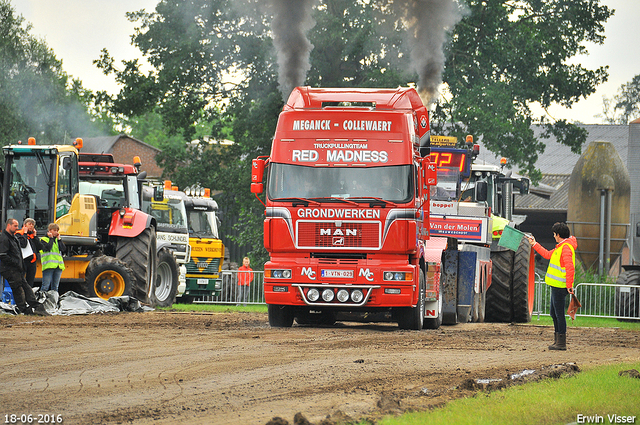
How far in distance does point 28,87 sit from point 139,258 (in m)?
41.2

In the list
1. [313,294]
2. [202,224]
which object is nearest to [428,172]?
[313,294]

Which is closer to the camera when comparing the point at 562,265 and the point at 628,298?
the point at 562,265

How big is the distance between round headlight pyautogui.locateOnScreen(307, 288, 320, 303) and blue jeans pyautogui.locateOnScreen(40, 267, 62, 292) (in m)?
5.40

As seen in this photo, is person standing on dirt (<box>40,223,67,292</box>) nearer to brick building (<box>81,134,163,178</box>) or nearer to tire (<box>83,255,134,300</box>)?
tire (<box>83,255,134,300</box>)

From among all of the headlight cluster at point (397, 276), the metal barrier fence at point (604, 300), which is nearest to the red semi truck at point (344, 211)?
the headlight cluster at point (397, 276)

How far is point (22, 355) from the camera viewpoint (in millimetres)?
11039

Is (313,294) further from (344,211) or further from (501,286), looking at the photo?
(501,286)

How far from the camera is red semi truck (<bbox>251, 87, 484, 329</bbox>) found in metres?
14.9

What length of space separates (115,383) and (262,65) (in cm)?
2723

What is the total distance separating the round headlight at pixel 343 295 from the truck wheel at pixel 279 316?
1560mm

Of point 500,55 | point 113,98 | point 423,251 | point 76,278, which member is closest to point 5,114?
point 113,98

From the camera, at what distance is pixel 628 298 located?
24547mm

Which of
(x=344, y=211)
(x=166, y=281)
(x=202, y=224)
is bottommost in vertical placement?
(x=166, y=281)

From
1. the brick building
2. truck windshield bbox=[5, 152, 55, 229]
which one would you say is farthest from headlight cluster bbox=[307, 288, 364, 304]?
the brick building
